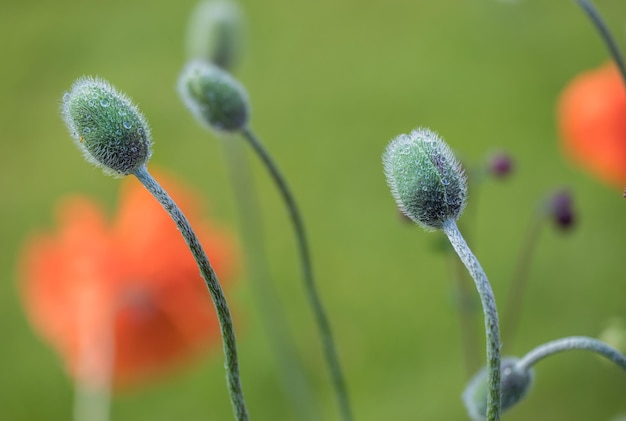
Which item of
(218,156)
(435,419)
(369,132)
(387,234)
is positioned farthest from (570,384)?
(218,156)

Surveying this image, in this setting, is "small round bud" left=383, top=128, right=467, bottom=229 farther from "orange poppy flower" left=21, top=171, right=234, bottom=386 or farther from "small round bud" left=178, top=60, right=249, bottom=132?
"orange poppy flower" left=21, top=171, right=234, bottom=386

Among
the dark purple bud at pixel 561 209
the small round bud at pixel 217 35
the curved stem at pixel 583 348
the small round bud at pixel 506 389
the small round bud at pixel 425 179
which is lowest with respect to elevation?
the small round bud at pixel 506 389

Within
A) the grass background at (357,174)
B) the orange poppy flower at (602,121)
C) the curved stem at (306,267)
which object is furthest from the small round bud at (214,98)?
the grass background at (357,174)

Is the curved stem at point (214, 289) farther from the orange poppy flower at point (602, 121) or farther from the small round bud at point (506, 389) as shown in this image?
the orange poppy flower at point (602, 121)

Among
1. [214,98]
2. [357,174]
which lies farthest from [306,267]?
[357,174]

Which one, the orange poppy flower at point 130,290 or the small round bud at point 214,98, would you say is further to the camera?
the orange poppy flower at point 130,290

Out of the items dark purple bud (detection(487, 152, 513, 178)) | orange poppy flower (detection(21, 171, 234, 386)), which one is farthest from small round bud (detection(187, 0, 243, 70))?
dark purple bud (detection(487, 152, 513, 178))
